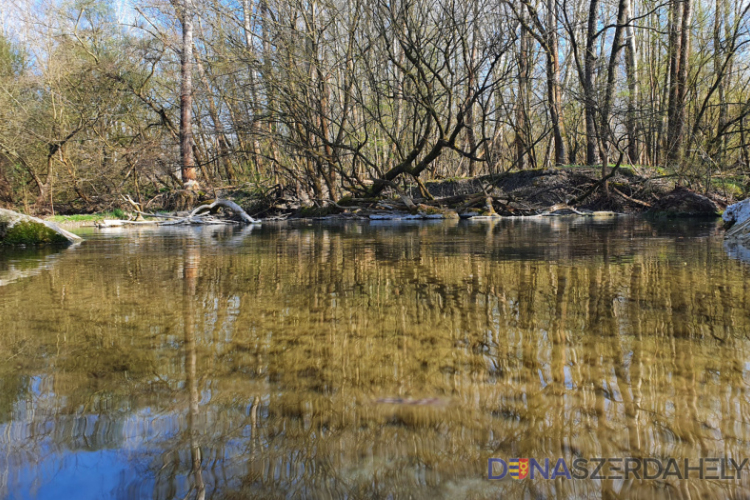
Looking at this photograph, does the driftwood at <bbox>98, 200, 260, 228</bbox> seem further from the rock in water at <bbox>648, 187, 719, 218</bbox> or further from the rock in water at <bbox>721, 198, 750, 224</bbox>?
the rock in water at <bbox>721, 198, 750, 224</bbox>

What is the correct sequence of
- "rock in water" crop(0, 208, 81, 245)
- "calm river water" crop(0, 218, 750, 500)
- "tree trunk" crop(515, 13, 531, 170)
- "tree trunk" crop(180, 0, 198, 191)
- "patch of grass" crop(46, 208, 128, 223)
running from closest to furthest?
"calm river water" crop(0, 218, 750, 500) → "rock in water" crop(0, 208, 81, 245) → "tree trunk" crop(515, 13, 531, 170) → "patch of grass" crop(46, 208, 128, 223) → "tree trunk" crop(180, 0, 198, 191)

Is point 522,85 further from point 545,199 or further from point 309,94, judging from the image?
point 309,94

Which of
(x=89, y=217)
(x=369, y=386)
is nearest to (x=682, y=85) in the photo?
(x=369, y=386)

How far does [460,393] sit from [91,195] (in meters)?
21.4

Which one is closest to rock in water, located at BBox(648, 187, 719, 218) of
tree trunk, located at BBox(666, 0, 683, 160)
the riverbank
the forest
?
the riverbank

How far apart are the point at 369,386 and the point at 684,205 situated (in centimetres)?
1217

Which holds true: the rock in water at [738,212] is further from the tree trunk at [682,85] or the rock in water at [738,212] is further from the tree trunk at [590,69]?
the tree trunk at [682,85]

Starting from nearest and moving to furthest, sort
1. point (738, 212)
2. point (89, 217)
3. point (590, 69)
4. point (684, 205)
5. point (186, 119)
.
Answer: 1. point (738, 212)
2. point (684, 205)
3. point (590, 69)
4. point (89, 217)
5. point (186, 119)

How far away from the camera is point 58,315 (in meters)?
2.63

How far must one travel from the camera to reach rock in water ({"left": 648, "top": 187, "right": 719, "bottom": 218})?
426 inches

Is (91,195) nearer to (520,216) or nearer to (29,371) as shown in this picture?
(520,216)

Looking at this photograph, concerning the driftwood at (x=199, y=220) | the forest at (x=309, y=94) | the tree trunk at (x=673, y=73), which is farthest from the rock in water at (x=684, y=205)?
the driftwood at (x=199, y=220)

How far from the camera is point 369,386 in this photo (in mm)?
1607

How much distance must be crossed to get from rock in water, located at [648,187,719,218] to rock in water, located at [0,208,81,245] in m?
12.6
